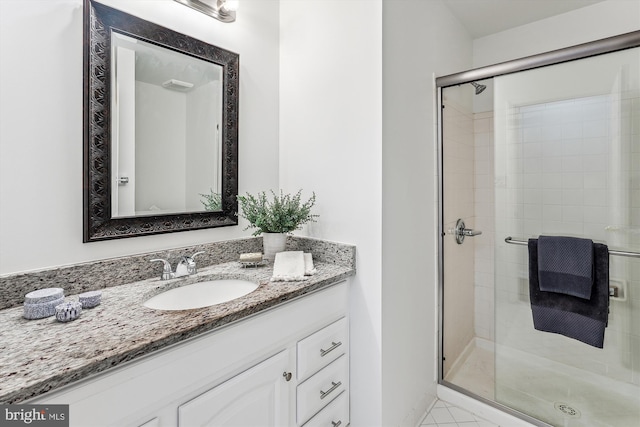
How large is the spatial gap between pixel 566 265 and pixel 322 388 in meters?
1.24

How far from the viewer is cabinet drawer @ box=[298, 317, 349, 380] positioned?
1198mm

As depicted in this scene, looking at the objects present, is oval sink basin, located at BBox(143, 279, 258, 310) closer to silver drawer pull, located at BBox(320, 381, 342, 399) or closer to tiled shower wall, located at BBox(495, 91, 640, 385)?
silver drawer pull, located at BBox(320, 381, 342, 399)

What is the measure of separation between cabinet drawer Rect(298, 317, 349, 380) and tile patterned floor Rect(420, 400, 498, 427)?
0.74m

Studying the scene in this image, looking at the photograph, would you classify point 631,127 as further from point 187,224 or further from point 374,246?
point 187,224

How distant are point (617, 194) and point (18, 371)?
83.0 inches

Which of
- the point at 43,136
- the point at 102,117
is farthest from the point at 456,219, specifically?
the point at 43,136

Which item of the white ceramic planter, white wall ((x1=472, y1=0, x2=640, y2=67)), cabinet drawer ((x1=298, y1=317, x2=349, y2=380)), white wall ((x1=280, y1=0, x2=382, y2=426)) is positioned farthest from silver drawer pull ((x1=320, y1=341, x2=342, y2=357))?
white wall ((x1=472, y1=0, x2=640, y2=67))

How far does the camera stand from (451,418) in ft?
5.63

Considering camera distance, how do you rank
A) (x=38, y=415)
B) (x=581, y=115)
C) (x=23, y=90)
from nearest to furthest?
1. (x=38, y=415)
2. (x=23, y=90)
3. (x=581, y=115)

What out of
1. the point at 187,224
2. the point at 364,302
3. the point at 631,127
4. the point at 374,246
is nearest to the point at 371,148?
the point at 374,246

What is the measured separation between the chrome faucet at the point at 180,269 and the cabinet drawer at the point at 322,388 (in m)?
0.63

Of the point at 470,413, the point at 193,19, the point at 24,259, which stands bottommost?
the point at 470,413

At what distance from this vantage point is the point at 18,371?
2.08 ft

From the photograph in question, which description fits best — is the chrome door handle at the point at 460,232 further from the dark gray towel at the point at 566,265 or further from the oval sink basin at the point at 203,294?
the oval sink basin at the point at 203,294
